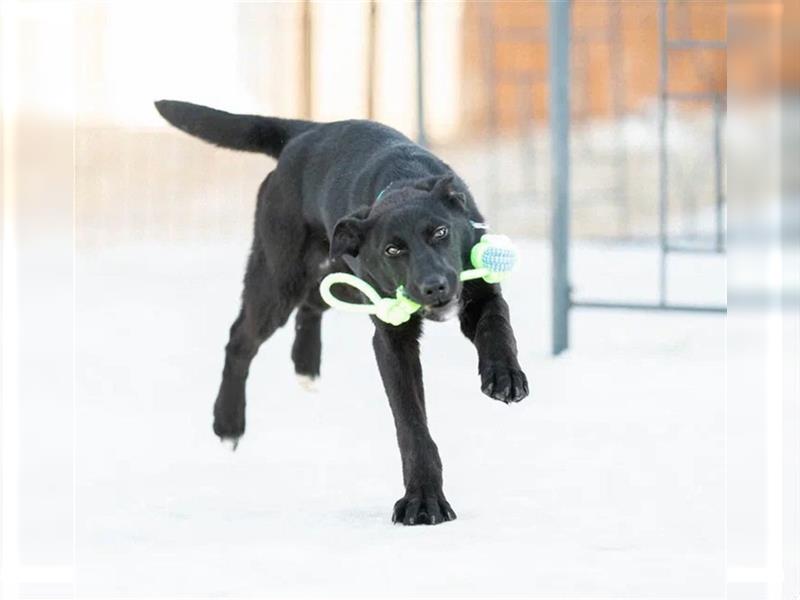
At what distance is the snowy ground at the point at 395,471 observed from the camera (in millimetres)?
3268

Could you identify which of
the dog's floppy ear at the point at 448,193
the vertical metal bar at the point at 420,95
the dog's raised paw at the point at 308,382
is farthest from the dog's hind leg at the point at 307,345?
the vertical metal bar at the point at 420,95

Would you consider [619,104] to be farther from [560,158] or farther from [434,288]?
→ [434,288]

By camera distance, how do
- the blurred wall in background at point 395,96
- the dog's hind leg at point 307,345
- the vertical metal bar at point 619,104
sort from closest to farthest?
the dog's hind leg at point 307,345
the blurred wall in background at point 395,96
the vertical metal bar at point 619,104

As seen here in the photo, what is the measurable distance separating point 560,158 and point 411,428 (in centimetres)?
315

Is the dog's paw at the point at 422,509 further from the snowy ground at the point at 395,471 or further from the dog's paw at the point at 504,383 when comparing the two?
the dog's paw at the point at 504,383

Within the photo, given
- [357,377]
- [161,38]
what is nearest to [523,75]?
[161,38]

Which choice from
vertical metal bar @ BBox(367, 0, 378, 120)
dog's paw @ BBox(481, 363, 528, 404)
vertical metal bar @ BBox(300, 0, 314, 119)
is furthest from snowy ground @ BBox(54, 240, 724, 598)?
vertical metal bar @ BBox(300, 0, 314, 119)

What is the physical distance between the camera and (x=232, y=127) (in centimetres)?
496

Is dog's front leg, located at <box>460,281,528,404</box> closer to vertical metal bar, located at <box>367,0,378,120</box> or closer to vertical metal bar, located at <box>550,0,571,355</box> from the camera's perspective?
vertical metal bar, located at <box>550,0,571,355</box>

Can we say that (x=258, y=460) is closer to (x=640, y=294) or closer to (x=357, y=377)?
(x=357, y=377)

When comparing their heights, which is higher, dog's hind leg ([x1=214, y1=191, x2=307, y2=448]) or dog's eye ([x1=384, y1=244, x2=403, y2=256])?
dog's eye ([x1=384, y1=244, x2=403, y2=256])

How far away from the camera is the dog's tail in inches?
195

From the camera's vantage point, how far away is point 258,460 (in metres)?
4.66

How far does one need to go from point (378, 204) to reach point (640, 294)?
4.90 m
